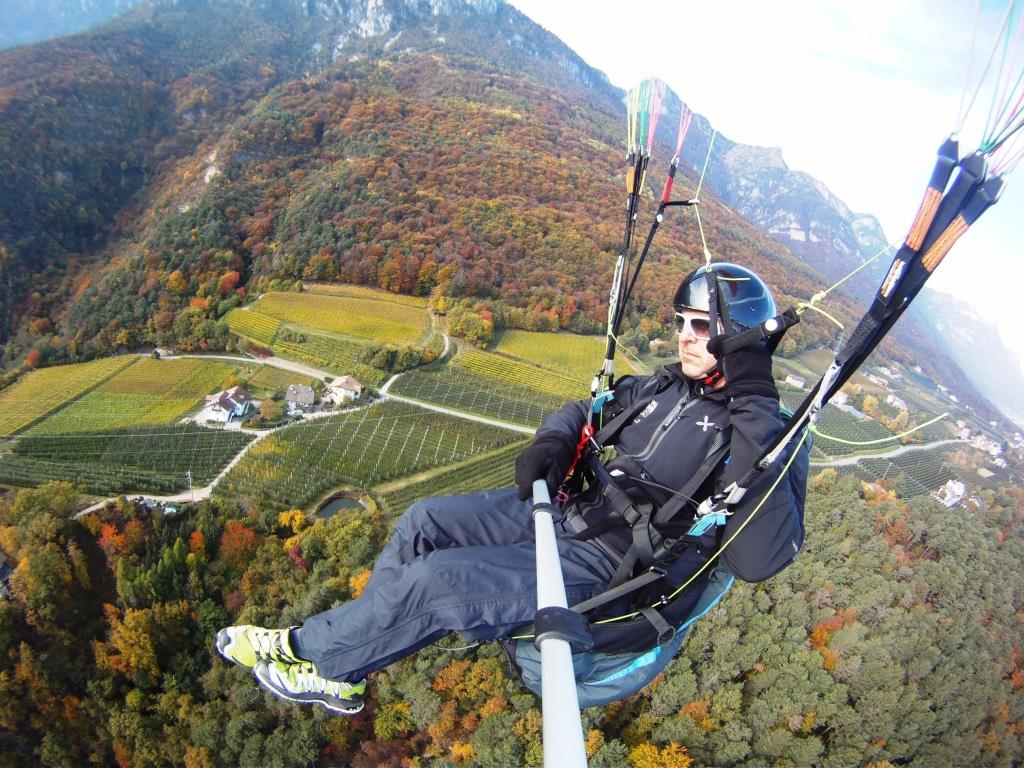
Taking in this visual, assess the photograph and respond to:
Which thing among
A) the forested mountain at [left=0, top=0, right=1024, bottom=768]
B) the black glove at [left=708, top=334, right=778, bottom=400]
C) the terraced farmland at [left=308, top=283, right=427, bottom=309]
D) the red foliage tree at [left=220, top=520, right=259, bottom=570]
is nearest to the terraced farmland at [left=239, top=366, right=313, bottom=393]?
the forested mountain at [left=0, top=0, right=1024, bottom=768]

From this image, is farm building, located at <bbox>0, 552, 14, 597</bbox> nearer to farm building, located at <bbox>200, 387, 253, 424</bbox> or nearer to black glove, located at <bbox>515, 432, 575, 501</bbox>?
farm building, located at <bbox>200, 387, 253, 424</bbox>

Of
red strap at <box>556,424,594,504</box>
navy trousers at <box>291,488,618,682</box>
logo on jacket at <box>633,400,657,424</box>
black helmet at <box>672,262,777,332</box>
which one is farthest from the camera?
red strap at <box>556,424,594,504</box>

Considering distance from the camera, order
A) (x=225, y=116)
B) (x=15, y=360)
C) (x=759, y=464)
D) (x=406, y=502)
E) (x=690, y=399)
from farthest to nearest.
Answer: (x=225, y=116)
(x=15, y=360)
(x=406, y=502)
(x=690, y=399)
(x=759, y=464)

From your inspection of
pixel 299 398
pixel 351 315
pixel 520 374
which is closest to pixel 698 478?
pixel 299 398

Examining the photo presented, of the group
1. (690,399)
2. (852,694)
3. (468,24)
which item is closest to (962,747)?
(852,694)

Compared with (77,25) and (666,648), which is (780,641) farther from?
(77,25)

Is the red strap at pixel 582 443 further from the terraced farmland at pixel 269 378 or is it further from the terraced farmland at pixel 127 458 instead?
the terraced farmland at pixel 269 378
